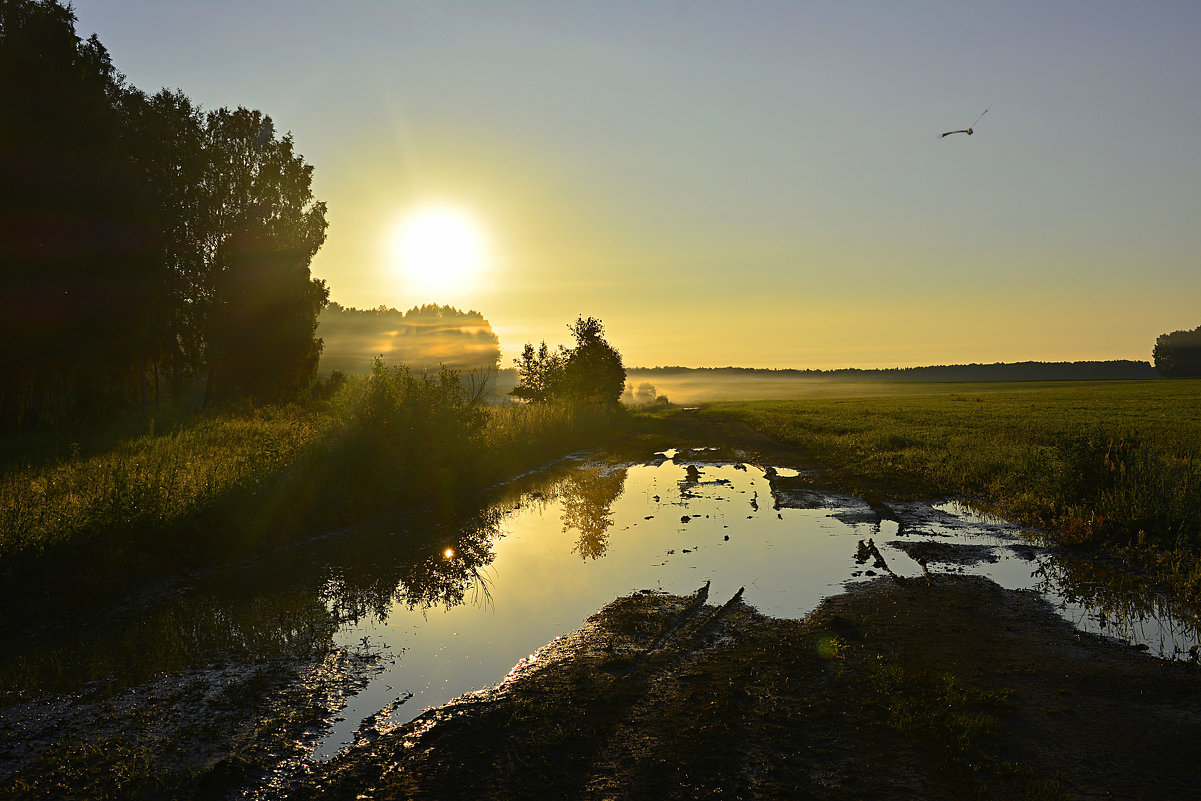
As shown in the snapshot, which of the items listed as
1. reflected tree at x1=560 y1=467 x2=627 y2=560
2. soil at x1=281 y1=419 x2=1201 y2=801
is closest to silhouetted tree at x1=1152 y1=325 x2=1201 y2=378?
reflected tree at x1=560 y1=467 x2=627 y2=560

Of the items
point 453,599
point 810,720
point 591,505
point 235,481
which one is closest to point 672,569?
point 453,599

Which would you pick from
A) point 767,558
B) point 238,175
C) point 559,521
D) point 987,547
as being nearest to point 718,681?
point 767,558

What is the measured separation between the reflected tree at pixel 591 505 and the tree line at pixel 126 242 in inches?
703

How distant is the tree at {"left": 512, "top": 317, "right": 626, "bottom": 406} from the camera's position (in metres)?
47.7

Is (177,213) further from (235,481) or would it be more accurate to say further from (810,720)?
(810,720)

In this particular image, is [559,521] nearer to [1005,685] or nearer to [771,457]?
[1005,685]

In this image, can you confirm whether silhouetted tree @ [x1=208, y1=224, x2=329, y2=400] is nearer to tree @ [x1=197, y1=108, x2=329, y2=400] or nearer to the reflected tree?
tree @ [x1=197, y1=108, x2=329, y2=400]

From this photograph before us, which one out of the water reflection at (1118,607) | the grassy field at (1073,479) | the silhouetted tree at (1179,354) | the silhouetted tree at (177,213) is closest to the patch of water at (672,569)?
the water reflection at (1118,607)

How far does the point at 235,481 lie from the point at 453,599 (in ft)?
17.7

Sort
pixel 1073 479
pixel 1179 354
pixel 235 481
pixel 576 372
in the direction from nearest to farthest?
pixel 235 481 → pixel 1073 479 → pixel 576 372 → pixel 1179 354

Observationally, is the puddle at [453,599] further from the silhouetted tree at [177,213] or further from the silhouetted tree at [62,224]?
the silhouetted tree at [177,213]

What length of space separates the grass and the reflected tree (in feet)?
7.92

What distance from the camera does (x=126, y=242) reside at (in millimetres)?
24453

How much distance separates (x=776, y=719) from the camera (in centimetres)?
499
